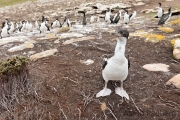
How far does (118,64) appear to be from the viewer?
5055 millimetres

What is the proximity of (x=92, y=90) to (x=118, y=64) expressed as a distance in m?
0.97

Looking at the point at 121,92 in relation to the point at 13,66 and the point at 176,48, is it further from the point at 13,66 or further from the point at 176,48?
the point at 176,48

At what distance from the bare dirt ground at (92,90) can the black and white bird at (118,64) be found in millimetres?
155

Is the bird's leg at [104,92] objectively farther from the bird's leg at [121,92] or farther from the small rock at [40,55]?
the small rock at [40,55]

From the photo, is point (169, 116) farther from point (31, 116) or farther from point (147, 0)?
point (147, 0)

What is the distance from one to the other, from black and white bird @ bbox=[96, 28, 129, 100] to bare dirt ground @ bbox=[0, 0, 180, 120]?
15cm

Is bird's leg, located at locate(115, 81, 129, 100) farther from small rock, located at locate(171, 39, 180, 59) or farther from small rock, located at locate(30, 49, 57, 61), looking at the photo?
small rock, located at locate(30, 49, 57, 61)

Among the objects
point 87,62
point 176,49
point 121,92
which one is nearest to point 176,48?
point 176,49

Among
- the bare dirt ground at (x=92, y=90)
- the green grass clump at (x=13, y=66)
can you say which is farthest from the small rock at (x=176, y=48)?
the green grass clump at (x=13, y=66)

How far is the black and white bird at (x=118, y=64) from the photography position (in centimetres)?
498

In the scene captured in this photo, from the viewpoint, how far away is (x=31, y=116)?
476cm

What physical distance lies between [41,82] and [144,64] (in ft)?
8.91

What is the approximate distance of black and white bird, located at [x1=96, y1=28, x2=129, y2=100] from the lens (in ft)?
16.4

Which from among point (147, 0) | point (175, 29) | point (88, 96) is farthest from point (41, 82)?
point (147, 0)
